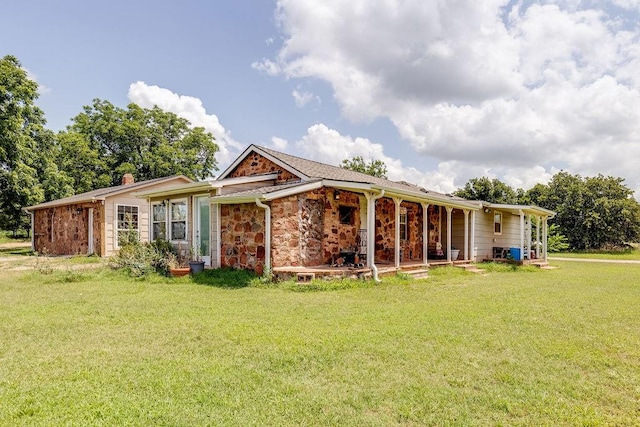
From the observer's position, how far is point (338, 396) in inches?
134

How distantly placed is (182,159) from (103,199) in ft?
59.8

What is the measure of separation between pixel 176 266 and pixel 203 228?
1509mm

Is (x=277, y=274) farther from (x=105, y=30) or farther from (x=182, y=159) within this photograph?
(x=182, y=159)

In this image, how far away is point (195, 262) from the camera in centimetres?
1137

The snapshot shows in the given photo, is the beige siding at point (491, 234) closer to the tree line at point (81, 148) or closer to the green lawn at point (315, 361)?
the green lawn at point (315, 361)

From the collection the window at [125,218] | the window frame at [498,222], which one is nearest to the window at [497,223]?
the window frame at [498,222]

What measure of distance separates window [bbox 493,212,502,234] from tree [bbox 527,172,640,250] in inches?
613

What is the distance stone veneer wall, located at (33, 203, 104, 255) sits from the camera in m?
17.7

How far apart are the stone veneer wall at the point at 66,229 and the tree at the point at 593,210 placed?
33724mm

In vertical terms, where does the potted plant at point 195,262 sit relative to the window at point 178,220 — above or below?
below

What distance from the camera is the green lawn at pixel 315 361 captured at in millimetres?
3125

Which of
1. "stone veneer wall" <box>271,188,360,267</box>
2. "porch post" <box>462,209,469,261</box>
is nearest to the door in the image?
"stone veneer wall" <box>271,188,360,267</box>

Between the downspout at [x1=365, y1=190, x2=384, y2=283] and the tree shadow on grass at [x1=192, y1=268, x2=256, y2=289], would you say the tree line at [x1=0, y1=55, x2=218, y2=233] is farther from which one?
the downspout at [x1=365, y1=190, x2=384, y2=283]

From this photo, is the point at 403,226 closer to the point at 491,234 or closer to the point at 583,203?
the point at 491,234
